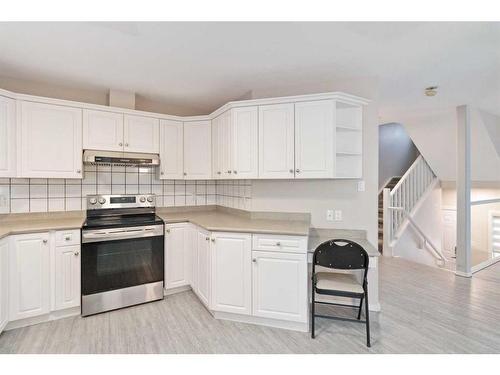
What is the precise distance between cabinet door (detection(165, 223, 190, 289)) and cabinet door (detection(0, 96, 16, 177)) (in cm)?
A: 158

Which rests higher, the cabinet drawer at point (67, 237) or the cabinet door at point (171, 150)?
the cabinet door at point (171, 150)

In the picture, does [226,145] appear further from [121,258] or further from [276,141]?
[121,258]

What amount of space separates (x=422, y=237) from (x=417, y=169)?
4.49ft

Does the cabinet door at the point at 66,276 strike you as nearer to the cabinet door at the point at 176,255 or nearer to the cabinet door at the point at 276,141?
the cabinet door at the point at 176,255

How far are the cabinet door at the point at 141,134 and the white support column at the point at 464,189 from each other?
4287mm

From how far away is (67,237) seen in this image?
99.1 inches

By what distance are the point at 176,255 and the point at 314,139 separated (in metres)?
2.03

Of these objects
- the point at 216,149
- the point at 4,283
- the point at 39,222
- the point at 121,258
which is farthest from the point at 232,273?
the point at 39,222

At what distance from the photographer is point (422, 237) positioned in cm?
521

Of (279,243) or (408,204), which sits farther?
(408,204)

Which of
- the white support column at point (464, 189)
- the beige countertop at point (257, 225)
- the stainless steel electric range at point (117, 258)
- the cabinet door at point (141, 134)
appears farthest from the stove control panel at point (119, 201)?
the white support column at point (464, 189)

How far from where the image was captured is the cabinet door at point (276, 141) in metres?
2.68
